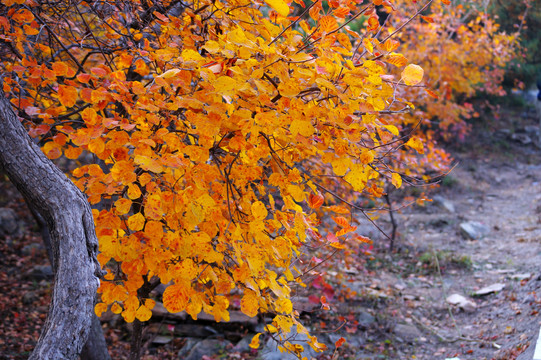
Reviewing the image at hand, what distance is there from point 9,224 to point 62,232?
6.25 m

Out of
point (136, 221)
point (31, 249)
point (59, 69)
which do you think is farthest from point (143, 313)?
point (31, 249)

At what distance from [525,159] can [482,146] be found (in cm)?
130

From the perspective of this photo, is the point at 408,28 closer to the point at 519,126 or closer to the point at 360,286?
the point at 360,286

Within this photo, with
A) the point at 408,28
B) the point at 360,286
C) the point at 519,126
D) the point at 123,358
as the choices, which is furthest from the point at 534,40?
the point at 123,358

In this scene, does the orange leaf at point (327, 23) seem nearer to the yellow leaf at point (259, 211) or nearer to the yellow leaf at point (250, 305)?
the yellow leaf at point (259, 211)

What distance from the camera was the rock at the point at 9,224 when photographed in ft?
22.6

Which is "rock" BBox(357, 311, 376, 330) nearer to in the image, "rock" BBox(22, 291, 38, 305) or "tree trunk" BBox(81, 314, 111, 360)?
"tree trunk" BBox(81, 314, 111, 360)

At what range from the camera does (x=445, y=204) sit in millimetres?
9969

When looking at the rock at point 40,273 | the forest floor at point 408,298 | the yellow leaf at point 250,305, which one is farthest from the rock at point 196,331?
the yellow leaf at point 250,305

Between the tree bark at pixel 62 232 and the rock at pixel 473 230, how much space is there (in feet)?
25.3

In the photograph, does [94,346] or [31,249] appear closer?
[94,346]

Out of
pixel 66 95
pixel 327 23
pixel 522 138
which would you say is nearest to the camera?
pixel 327 23

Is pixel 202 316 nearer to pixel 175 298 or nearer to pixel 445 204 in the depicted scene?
pixel 175 298

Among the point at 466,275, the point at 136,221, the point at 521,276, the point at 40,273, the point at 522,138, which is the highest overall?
the point at 522,138
